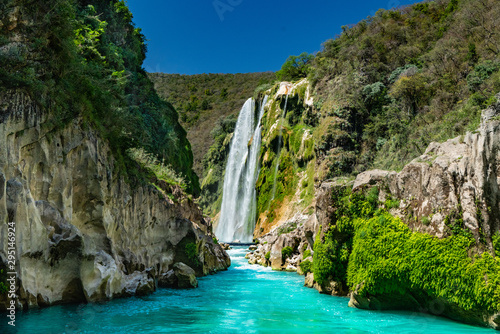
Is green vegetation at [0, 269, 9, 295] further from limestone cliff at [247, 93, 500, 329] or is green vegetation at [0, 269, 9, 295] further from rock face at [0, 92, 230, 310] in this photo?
limestone cliff at [247, 93, 500, 329]

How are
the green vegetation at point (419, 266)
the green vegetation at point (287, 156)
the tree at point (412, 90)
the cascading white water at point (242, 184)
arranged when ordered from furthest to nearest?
the cascading white water at point (242, 184) → the green vegetation at point (287, 156) → the tree at point (412, 90) → the green vegetation at point (419, 266)

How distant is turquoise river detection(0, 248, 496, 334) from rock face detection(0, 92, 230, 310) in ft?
2.59

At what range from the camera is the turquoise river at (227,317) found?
10.1 meters

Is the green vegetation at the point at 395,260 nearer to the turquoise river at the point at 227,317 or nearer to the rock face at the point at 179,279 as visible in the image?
the turquoise river at the point at 227,317

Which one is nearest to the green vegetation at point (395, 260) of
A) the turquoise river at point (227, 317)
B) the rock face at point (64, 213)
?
the turquoise river at point (227, 317)

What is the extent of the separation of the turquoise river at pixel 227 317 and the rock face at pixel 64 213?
31.1 inches

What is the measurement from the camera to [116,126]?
18.0m

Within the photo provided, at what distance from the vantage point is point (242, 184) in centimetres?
5256

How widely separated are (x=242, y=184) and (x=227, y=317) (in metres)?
40.7

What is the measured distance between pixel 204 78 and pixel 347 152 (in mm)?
83537

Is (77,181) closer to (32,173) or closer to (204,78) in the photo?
(32,173)

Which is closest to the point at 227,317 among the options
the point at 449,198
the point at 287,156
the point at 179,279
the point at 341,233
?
the point at 341,233

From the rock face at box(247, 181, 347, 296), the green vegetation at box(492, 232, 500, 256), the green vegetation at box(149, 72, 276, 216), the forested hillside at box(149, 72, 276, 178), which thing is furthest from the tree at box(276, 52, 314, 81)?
the green vegetation at box(492, 232, 500, 256)

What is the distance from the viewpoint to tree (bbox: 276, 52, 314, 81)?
58281mm
